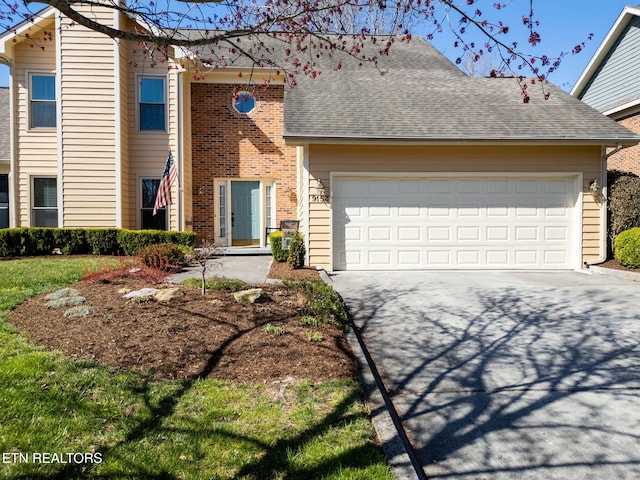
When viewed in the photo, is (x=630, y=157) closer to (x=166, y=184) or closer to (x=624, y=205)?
(x=624, y=205)

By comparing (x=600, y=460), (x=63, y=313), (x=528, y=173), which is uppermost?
(x=528, y=173)

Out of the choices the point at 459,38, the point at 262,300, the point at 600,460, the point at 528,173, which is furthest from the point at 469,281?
the point at 600,460

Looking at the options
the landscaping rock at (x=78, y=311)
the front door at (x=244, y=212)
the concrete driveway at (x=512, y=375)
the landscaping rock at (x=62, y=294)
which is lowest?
the concrete driveway at (x=512, y=375)

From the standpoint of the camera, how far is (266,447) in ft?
8.05

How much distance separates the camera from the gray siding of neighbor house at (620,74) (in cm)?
1420

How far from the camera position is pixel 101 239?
11.4 metres

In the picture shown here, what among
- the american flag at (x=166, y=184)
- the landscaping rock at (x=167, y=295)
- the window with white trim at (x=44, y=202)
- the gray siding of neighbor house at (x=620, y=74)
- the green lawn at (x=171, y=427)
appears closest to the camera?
the green lawn at (x=171, y=427)

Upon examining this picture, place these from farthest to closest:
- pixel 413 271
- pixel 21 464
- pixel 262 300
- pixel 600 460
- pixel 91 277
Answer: pixel 413 271 < pixel 91 277 < pixel 262 300 < pixel 600 460 < pixel 21 464

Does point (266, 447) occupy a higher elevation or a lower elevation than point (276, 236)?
lower

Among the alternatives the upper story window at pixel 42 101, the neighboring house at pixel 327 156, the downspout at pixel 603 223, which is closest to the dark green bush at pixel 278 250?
the neighboring house at pixel 327 156

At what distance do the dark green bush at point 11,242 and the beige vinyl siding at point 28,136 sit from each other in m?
1.32

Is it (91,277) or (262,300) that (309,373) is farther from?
(91,277)

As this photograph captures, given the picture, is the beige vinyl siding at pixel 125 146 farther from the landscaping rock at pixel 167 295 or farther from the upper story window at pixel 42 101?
the landscaping rock at pixel 167 295

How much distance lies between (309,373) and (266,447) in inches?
41.6
